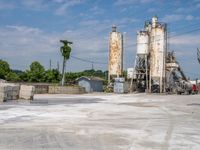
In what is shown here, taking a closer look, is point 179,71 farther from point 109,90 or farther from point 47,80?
point 47,80

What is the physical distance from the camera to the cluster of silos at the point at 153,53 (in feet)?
245

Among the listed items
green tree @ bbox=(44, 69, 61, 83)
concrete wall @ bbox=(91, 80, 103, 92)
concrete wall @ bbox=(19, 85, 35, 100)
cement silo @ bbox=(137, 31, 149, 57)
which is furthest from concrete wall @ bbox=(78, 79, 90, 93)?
concrete wall @ bbox=(19, 85, 35, 100)

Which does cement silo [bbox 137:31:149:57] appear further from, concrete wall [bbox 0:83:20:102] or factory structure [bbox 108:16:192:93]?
concrete wall [bbox 0:83:20:102]

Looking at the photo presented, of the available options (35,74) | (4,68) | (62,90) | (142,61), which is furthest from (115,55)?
(4,68)

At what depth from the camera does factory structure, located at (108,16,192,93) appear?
245 ft

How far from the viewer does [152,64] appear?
75.2 metres

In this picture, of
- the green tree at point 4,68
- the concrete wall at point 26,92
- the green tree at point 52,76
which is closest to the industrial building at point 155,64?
the green tree at point 52,76

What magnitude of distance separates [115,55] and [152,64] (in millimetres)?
8125

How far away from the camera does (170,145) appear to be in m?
13.4

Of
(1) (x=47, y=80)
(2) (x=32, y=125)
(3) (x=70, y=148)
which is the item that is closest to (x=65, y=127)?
(2) (x=32, y=125)

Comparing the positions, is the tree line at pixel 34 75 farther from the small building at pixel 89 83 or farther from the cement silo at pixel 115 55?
the cement silo at pixel 115 55

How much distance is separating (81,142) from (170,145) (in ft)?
8.64

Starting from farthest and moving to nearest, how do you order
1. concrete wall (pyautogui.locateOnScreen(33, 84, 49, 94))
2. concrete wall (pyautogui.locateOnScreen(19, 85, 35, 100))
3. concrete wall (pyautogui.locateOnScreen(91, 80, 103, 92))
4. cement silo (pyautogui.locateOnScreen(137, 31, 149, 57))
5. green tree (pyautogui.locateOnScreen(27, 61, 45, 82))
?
green tree (pyautogui.locateOnScreen(27, 61, 45, 82))
concrete wall (pyautogui.locateOnScreen(91, 80, 103, 92))
cement silo (pyautogui.locateOnScreen(137, 31, 149, 57))
concrete wall (pyautogui.locateOnScreen(33, 84, 49, 94))
concrete wall (pyautogui.locateOnScreen(19, 85, 35, 100))

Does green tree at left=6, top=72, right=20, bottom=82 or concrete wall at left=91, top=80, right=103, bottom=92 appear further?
green tree at left=6, top=72, right=20, bottom=82
